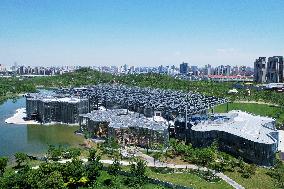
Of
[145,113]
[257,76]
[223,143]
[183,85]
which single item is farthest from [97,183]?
[257,76]

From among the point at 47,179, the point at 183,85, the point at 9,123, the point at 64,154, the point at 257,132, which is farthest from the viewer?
the point at 183,85

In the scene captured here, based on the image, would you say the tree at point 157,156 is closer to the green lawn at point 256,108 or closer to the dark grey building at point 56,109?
the dark grey building at point 56,109

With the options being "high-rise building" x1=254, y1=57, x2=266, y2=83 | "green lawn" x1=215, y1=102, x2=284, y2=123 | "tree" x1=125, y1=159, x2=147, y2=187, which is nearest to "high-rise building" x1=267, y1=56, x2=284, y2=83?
"high-rise building" x1=254, y1=57, x2=266, y2=83

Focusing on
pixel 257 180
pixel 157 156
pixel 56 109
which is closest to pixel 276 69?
pixel 56 109

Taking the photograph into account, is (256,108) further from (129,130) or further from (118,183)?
(118,183)

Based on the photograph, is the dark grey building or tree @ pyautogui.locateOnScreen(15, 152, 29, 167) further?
the dark grey building

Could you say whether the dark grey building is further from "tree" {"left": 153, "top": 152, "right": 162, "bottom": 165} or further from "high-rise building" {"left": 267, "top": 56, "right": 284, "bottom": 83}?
"high-rise building" {"left": 267, "top": 56, "right": 284, "bottom": 83}

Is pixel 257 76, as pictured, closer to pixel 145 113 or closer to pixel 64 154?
pixel 145 113
